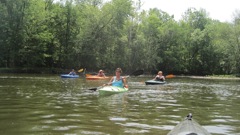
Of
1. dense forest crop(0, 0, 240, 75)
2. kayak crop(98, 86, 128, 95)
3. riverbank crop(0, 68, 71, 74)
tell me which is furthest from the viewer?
dense forest crop(0, 0, 240, 75)

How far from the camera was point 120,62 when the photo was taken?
175 ft

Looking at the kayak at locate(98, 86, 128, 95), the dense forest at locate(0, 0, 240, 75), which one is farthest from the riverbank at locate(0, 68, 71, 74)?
the kayak at locate(98, 86, 128, 95)

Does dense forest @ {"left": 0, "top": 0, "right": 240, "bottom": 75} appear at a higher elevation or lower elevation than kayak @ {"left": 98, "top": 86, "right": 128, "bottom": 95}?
higher

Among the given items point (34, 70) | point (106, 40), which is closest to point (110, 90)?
point (34, 70)

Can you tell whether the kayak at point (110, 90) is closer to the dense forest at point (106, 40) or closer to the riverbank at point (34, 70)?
the riverbank at point (34, 70)

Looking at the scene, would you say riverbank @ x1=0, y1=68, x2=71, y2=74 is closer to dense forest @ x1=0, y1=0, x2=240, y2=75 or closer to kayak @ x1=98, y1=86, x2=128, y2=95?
dense forest @ x1=0, y1=0, x2=240, y2=75

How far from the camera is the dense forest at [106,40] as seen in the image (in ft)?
147

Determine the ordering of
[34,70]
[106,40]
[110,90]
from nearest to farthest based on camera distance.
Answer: [110,90]
[34,70]
[106,40]

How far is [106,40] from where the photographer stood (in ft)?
165

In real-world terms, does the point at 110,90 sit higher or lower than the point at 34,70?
lower

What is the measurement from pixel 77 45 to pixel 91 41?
2722 mm

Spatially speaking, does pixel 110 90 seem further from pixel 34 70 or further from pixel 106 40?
pixel 106 40

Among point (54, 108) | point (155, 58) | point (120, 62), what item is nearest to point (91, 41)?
point (120, 62)

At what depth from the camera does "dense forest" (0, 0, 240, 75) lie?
44750 mm
